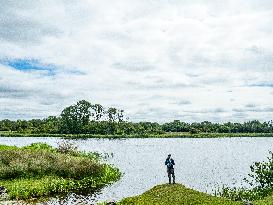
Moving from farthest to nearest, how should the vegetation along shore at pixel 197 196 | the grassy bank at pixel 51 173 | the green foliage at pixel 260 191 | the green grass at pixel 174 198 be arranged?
the grassy bank at pixel 51 173
the green foliage at pixel 260 191
the vegetation along shore at pixel 197 196
the green grass at pixel 174 198

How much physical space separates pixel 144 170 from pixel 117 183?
60.1 feet

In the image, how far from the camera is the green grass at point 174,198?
3843cm

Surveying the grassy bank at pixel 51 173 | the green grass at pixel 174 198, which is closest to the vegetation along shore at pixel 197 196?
the green grass at pixel 174 198

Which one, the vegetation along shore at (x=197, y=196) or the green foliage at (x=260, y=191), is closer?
the vegetation along shore at (x=197, y=196)

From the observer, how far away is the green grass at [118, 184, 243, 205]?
126ft

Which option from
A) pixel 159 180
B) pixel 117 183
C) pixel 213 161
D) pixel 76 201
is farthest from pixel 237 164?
pixel 76 201

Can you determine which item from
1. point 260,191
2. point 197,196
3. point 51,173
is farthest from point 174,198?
point 51,173

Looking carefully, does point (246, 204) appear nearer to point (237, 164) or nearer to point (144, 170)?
point (144, 170)

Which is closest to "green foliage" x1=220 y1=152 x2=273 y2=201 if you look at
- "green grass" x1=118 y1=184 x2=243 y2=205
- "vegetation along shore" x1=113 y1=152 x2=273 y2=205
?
"vegetation along shore" x1=113 y1=152 x2=273 y2=205

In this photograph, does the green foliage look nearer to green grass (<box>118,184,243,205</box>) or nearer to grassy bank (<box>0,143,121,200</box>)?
green grass (<box>118,184,243,205</box>)

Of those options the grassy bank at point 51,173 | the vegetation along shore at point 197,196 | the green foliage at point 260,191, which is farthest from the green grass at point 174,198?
the grassy bank at point 51,173

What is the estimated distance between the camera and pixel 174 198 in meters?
39.6

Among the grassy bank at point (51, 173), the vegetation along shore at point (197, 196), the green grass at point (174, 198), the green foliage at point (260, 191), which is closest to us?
the green grass at point (174, 198)

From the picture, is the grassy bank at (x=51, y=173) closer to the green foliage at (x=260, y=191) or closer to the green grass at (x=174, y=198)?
the green grass at (x=174, y=198)
